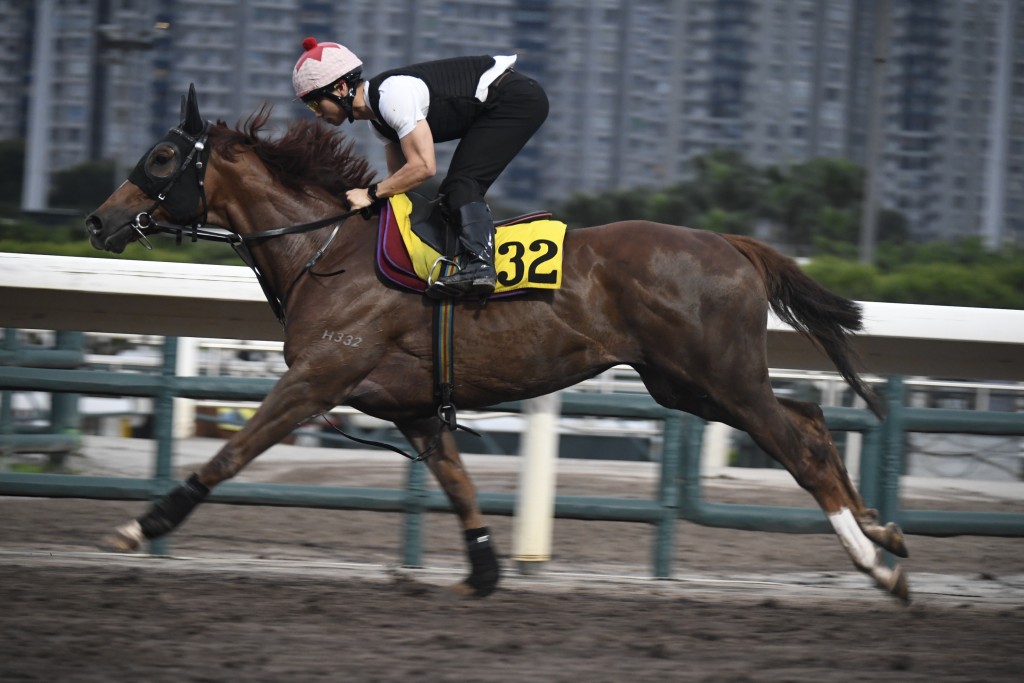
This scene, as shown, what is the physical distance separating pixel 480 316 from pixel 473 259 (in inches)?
11.6

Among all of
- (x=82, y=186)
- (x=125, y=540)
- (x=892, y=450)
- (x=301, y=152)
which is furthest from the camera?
(x=82, y=186)

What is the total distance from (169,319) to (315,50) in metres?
1.73

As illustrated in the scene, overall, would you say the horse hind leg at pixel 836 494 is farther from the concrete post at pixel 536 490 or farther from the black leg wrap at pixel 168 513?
the black leg wrap at pixel 168 513

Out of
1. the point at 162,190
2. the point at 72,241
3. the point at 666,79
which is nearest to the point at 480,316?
the point at 162,190

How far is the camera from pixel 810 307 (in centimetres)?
552

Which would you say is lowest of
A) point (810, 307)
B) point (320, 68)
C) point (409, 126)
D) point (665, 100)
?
point (810, 307)

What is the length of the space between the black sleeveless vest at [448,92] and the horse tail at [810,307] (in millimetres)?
1262

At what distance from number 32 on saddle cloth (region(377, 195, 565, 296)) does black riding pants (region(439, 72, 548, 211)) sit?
0.57ft

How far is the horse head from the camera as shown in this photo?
5.18 metres

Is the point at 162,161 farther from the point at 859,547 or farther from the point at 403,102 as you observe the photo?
the point at 859,547

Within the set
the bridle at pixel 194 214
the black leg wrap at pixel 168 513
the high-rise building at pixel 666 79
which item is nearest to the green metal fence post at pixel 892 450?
the bridle at pixel 194 214

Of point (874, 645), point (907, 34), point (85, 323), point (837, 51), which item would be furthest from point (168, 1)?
point (874, 645)

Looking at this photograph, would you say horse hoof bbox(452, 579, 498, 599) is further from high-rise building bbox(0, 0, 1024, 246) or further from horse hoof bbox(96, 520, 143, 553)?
high-rise building bbox(0, 0, 1024, 246)

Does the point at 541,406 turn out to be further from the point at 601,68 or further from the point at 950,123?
the point at 950,123
